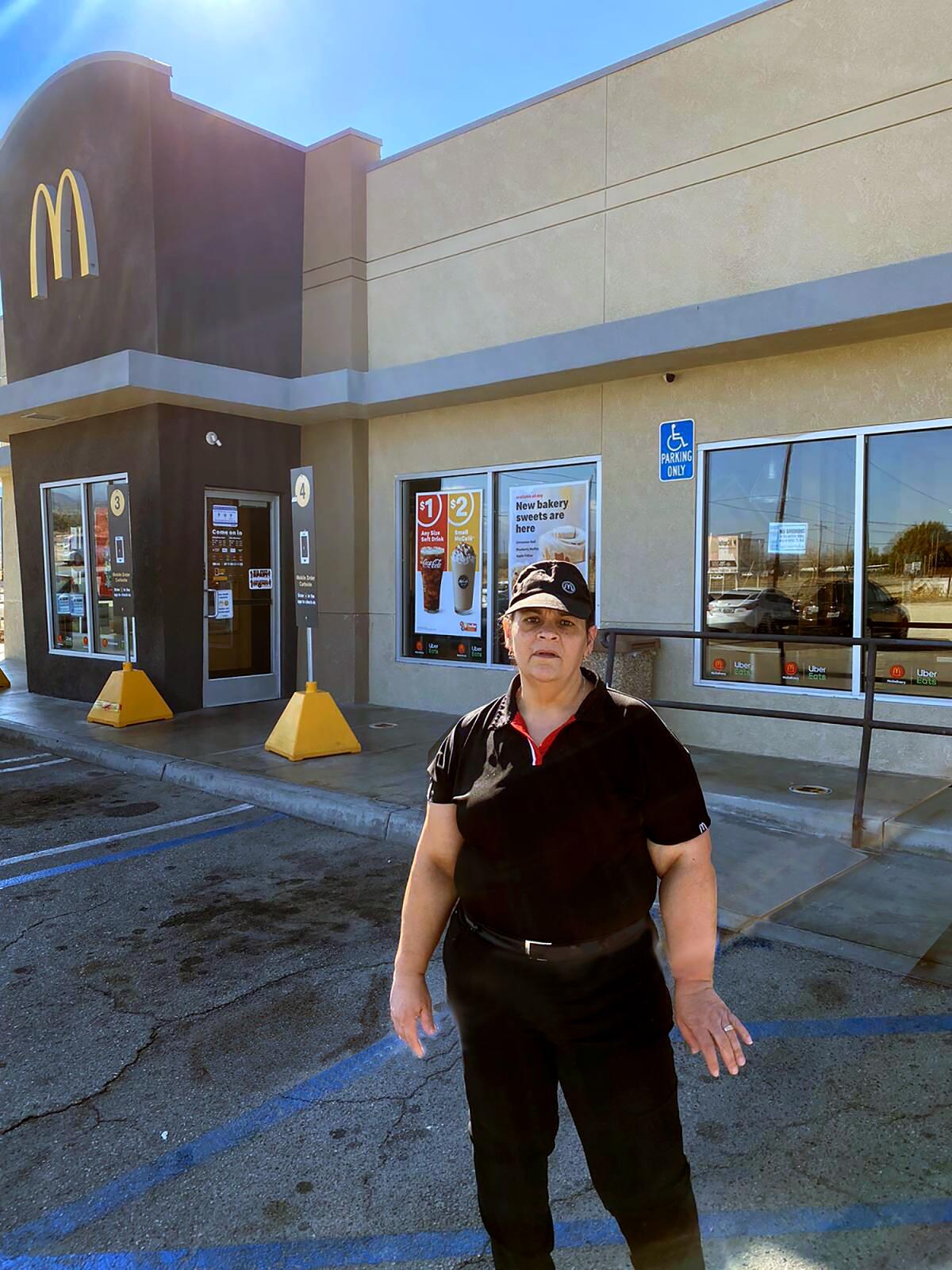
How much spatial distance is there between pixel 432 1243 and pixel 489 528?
8008 mm

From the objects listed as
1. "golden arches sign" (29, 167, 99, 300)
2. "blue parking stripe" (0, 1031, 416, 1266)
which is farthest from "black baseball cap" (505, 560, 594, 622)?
"golden arches sign" (29, 167, 99, 300)

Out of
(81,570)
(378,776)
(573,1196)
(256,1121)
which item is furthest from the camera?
(81,570)

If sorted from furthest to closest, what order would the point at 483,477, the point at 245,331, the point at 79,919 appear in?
the point at 245,331 < the point at 483,477 < the point at 79,919

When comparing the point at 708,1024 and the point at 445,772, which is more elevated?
the point at 445,772

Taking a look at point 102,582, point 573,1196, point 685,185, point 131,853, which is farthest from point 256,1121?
point 102,582

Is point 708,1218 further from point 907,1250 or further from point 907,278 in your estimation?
point 907,278

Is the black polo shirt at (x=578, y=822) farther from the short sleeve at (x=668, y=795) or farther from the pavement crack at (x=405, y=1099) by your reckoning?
the pavement crack at (x=405, y=1099)

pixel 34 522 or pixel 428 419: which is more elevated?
pixel 428 419

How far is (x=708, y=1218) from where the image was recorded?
261 cm

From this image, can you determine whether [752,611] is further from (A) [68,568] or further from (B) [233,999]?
(A) [68,568]

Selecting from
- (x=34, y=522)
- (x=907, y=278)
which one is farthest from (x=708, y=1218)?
(x=34, y=522)

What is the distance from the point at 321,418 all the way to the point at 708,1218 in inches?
392

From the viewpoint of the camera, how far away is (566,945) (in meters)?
2.04

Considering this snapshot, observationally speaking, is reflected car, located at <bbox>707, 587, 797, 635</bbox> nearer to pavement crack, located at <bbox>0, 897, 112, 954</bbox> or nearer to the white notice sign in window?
pavement crack, located at <bbox>0, 897, 112, 954</bbox>
